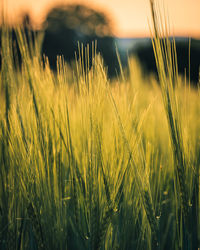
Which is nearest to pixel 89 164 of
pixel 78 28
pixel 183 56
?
pixel 183 56

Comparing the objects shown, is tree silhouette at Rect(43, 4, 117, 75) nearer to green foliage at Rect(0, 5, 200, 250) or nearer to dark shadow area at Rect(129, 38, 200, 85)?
dark shadow area at Rect(129, 38, 200, 85)

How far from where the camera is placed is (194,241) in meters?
0.53

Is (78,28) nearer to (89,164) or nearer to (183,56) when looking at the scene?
(183,56)

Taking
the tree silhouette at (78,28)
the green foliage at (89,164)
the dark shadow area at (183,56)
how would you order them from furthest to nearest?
1. the tree silhouette at (78,28)
2. the dark shadow area at (183,56)
3. the green foliage at (89,164)

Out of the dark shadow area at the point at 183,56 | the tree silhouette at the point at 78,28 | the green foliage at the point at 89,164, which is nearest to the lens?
the green foliage at the point at 89,164

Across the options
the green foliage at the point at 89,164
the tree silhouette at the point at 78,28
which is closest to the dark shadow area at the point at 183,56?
the tree silhouette at the point at 78,28

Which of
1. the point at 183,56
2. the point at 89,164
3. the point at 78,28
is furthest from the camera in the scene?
the point at 78,28

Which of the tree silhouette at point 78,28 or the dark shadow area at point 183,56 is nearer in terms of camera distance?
the dark shadow area at point 183,56

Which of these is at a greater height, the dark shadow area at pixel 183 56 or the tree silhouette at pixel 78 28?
the tree silhouette at pixel 78 28

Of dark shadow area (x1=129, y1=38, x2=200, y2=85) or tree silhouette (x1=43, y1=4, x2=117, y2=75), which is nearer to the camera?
dark shadow area (x1=129, y1=38, x2=200, y2=85)

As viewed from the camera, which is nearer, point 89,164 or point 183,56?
point 89,164

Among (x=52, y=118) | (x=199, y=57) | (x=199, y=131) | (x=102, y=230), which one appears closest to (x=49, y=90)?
(x=52, y=118)

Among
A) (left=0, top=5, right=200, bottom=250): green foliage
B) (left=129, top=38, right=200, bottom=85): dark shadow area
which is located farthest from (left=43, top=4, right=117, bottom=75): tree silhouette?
(left=0, top=5, right=200, bottom=250): green foliage

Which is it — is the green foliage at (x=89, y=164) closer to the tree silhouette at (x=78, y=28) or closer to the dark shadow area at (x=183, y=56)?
the dark shadow area at (x=183, y=56)
